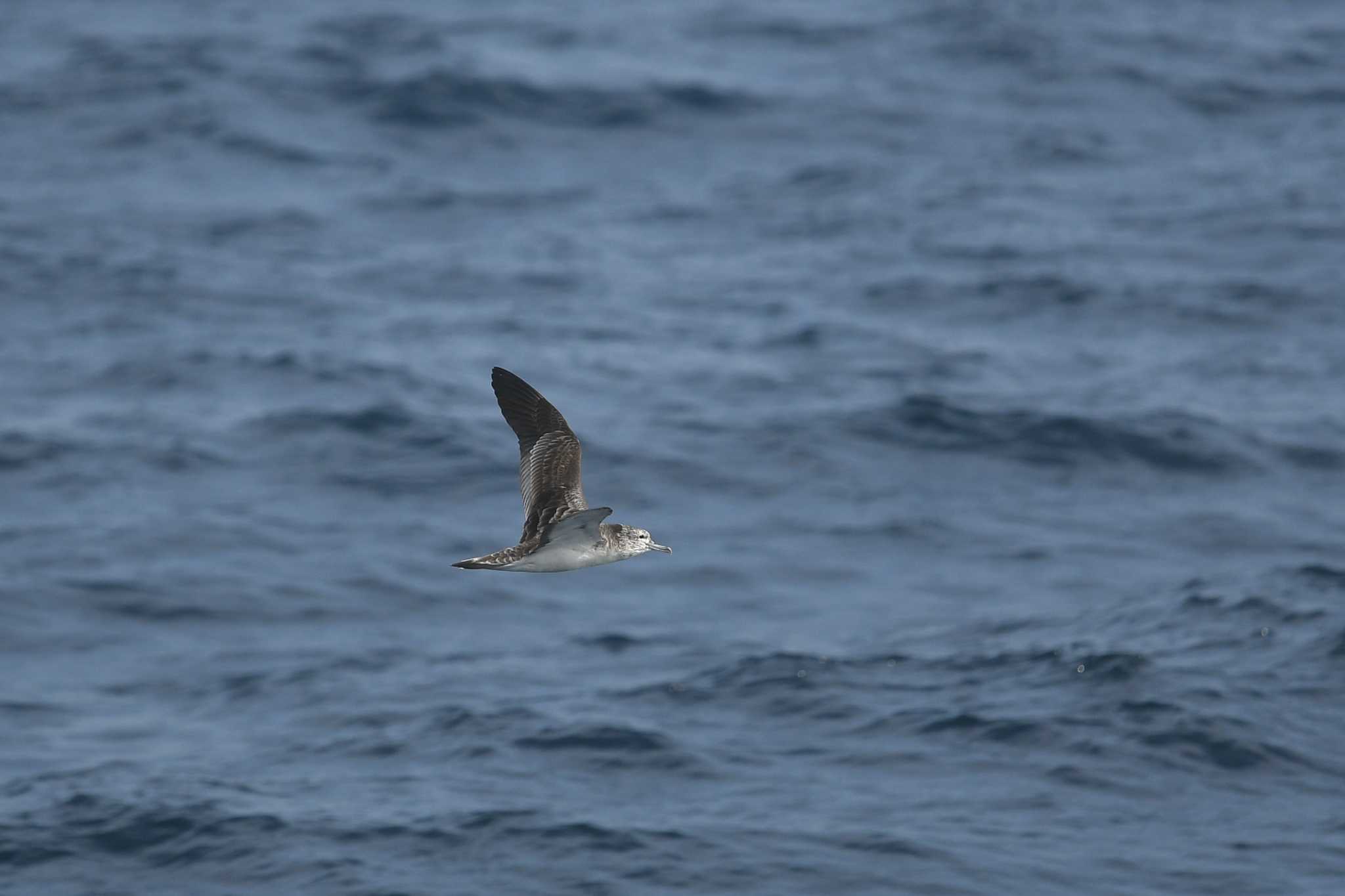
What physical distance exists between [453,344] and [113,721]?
9126 millimetres

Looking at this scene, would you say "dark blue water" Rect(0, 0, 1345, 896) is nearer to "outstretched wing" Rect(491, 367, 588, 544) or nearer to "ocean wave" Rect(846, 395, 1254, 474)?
"ocean wave" Rect(846, 395, 1254, 474)

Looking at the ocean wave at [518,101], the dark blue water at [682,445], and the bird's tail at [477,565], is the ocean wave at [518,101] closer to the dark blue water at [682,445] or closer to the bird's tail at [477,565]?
the dark blue water at [682,445]

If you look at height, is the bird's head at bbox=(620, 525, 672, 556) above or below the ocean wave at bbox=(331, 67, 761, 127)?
below

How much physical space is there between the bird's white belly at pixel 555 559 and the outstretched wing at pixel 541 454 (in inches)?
12.5

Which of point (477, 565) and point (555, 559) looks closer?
point (477, 565)

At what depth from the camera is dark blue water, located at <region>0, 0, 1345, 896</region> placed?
Result: 1723 cm

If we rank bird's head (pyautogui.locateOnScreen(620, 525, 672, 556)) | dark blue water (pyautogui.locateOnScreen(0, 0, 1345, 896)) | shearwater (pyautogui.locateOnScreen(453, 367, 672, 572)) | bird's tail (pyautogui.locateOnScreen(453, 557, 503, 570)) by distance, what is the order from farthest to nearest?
dark blue water (pyautogui.locateOnScreen(0, 0, 1345, 896)) → bird's head (pyautogui.locateOnScreen(620, 525, 672, 556)) → shearwater (pyautogui.locateOnScreen(453, 367, 672, 572)) → bird's tail (pyautogui.locateOnScreen(453, 557, 503, 570))

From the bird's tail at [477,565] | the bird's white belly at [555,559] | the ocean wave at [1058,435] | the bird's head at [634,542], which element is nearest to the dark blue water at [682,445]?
the ocean wave at [1058,435]

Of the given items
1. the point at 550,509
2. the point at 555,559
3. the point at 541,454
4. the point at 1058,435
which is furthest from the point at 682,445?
the point at 555,559

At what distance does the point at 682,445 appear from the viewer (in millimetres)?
24375

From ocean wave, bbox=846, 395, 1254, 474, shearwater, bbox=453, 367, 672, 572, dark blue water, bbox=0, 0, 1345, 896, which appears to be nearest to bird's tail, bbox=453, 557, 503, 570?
shearwater, bbox=453, 367, 672, 572

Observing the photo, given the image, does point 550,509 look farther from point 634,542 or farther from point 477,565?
point 477,565

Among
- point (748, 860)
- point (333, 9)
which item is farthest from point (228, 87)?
point (748, 860)

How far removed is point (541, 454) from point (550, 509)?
493 millimetres
